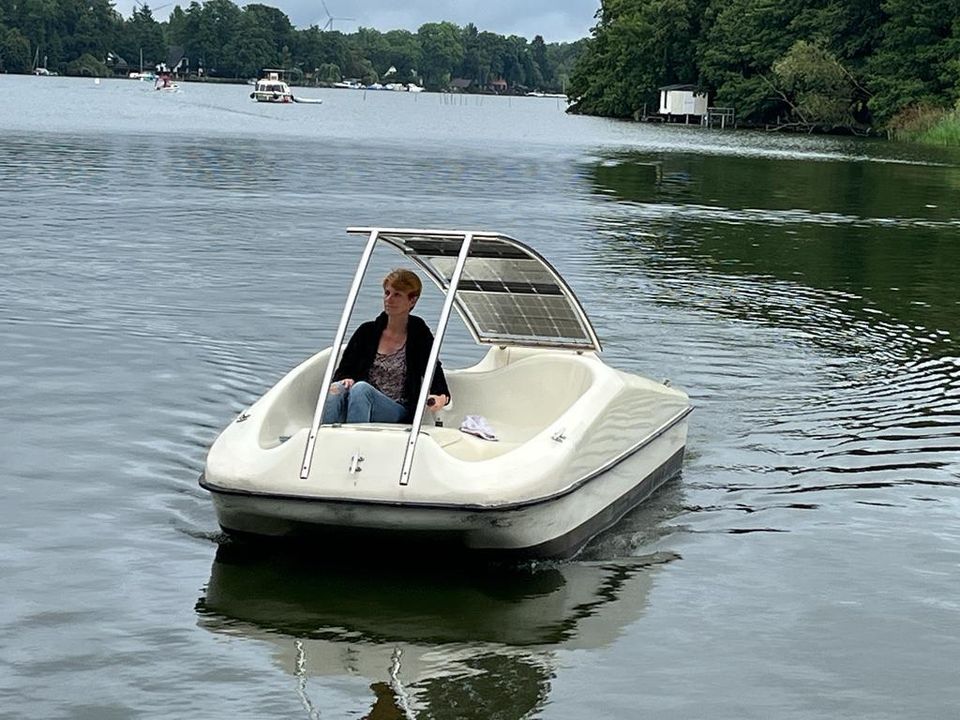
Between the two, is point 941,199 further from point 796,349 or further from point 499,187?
point 796,349

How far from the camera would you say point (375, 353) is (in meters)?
10.5

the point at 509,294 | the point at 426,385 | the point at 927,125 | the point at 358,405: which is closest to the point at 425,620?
the point at 426,385

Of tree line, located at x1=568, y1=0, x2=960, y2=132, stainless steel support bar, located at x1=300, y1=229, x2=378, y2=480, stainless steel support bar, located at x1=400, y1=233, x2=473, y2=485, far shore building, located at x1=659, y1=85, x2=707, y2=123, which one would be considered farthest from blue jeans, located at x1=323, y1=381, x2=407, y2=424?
far shore building, located at x1=659, y1=85, x2=707, y2=123

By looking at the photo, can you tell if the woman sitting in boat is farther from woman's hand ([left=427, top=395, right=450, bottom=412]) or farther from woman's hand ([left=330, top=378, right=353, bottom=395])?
woman's hand ([left=330, top=378, right=353, bottom=395])

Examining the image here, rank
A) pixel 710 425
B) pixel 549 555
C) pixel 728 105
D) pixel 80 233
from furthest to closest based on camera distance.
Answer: pixel 728 105, pixel 80 233, pixel 710 425, pixel 549 555

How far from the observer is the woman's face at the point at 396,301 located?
410 inches

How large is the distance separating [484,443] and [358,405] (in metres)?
0.79

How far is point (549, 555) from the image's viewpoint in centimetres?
930

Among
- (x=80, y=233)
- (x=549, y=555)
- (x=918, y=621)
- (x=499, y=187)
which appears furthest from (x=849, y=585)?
(x=499, y=187)

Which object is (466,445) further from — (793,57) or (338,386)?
(793,57)

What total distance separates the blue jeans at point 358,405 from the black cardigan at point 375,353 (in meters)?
0.25

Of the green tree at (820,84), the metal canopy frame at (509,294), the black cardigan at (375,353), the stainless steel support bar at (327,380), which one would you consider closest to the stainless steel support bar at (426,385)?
the stainless steel support bar at (327,380)

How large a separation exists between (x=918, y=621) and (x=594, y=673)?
190 centimetres

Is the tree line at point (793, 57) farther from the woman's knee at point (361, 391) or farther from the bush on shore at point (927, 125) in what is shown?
the woman's knee at point (361, 391)
